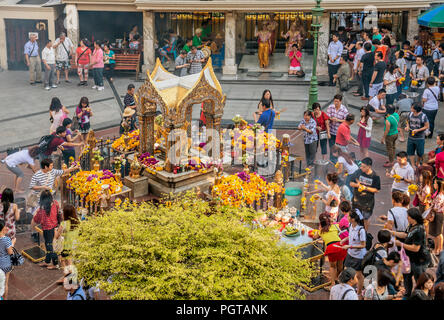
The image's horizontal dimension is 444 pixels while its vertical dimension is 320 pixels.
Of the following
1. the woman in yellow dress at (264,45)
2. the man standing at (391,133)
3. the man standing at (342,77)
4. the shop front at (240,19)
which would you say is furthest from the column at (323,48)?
the man standing at (391,133)

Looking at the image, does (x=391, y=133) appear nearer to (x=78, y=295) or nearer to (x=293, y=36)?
(x=78, y=295)

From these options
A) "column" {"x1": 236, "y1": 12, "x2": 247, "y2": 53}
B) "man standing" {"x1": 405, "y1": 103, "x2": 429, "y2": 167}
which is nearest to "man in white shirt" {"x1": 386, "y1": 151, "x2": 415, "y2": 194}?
"man standing" {"x1": 405, "y1": 103, "x2": 429, "y2": 167}

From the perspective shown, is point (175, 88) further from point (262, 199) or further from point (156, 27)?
point (156, 27)

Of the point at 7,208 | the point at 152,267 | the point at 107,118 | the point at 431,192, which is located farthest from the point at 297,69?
the point at 152,267

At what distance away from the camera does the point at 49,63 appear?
23.6 meters

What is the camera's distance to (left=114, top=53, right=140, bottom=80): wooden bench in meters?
26.0

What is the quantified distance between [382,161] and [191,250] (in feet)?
31.3

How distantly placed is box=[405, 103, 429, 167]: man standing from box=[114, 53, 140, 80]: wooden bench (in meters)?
13.6

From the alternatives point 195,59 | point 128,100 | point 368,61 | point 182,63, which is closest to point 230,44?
point 195,59

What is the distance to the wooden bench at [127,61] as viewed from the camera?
2595 cm

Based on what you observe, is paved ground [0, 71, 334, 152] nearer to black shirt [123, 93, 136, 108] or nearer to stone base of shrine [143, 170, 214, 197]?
black shirt [123, 93, 136, 108]

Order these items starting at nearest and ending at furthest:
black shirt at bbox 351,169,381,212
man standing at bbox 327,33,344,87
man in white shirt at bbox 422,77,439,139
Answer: black shirt at bbox 351,169,381,212
man in white shirt at bbox 422,77,439,139
man standing at bbox 327,33,344,87

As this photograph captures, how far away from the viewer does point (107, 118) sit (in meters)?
20.7
